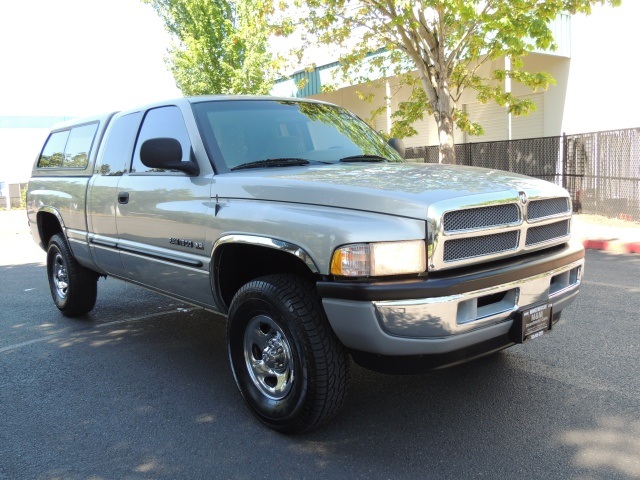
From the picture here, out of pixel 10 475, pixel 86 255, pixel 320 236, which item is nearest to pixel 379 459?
pixel 320 236

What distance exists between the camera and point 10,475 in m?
3.12

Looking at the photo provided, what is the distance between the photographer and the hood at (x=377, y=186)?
3096 millimetres

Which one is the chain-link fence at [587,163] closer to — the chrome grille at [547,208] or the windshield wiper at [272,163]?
the chrome grille at [547,208]

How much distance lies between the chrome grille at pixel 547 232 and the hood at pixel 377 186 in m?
0.20

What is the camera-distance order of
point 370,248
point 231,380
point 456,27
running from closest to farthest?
1. point 370,248
2. point 231,380
3. point 456,27

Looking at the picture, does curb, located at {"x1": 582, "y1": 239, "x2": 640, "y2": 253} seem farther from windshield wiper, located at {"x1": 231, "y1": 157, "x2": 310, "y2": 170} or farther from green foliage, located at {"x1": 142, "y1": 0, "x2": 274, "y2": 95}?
green foliage, located at {"x1": 142, "y1": 0, "x2": 274, "y2": 95}


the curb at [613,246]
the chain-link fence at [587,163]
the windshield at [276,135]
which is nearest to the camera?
the windshield at [276,135]

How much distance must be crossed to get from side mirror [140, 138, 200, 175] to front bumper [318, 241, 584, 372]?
1.45 m

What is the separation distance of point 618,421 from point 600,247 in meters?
7.22

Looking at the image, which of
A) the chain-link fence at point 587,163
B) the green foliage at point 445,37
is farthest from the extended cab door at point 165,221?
the chain-link fence at point 587,163

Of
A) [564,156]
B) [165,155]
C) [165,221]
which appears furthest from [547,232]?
[564,156]

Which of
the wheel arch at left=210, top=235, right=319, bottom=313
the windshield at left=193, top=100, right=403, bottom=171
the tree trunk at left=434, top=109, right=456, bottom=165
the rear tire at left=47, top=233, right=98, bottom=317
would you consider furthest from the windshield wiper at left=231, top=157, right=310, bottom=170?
the tree trunk at left=434, top=109, right=456, bottom=165

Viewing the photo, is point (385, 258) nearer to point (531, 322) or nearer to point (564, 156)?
point (531, 322)

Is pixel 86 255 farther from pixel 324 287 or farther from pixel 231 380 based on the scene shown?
pixel 324 287
